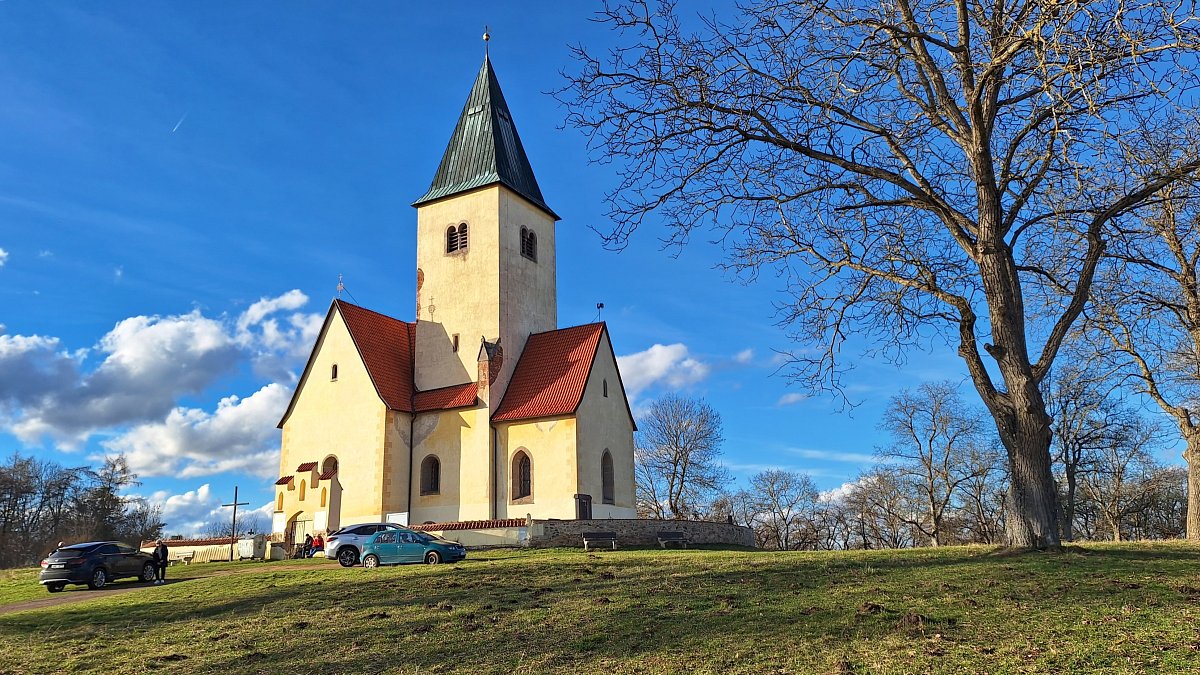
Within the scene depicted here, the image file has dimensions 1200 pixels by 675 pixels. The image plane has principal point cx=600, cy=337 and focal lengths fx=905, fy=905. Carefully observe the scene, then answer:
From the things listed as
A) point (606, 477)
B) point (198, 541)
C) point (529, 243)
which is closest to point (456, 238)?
point (529, 243)

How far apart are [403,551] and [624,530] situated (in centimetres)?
881

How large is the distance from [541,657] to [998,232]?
11.0 m

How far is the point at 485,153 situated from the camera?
1619 inches

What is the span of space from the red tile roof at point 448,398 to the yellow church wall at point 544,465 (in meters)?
2.04

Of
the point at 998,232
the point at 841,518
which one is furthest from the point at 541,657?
the point at 841,518

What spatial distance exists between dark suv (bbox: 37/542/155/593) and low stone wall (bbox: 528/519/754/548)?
10.9m

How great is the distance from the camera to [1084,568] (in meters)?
13.8

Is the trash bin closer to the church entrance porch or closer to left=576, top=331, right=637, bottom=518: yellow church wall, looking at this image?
the church entrance porch

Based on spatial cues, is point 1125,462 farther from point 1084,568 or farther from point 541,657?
point 541,657

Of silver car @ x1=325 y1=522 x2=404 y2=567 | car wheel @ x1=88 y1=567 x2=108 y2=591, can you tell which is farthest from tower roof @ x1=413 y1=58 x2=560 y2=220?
car wheel @ x1=88 y1=567 x2=108 y2=591

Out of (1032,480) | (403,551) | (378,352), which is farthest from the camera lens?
(378,352)

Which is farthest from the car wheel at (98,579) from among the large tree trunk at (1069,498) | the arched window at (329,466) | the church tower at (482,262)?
the large tree trunk at (1069,498)

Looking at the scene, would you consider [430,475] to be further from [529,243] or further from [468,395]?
[529,243]

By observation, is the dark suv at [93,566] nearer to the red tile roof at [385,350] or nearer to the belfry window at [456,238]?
the red tile roof at [385,350]
